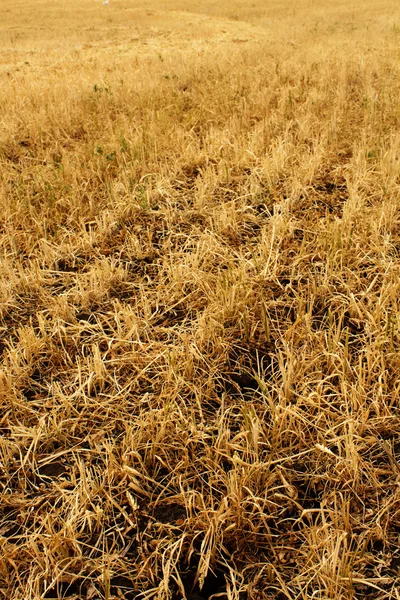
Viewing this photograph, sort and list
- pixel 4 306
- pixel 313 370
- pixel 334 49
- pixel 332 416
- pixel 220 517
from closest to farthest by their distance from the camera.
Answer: pixel 220 517
pixel 332 416
pixel 313 370
pixel 4 306
pixel 334 49

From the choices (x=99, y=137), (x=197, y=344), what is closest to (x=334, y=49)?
(x=99, y=137)

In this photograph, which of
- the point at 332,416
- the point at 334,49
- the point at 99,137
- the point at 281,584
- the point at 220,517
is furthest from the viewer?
the point at 334,49

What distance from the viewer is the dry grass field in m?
1.59

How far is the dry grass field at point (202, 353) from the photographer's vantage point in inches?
62.7

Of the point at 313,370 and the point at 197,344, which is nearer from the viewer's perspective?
the point at 313,370

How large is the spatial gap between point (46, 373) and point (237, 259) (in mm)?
1335

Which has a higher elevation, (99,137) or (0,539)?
(99,137)

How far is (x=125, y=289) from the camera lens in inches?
116

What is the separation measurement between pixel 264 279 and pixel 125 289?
854 millimetres

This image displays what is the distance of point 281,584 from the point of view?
1470mm

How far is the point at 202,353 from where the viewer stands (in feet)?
7.86

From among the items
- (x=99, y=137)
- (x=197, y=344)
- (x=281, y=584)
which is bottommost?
(x=281, y=584)

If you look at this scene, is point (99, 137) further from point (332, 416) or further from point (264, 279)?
point (332, 416)

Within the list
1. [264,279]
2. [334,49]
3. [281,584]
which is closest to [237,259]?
[264,279]
